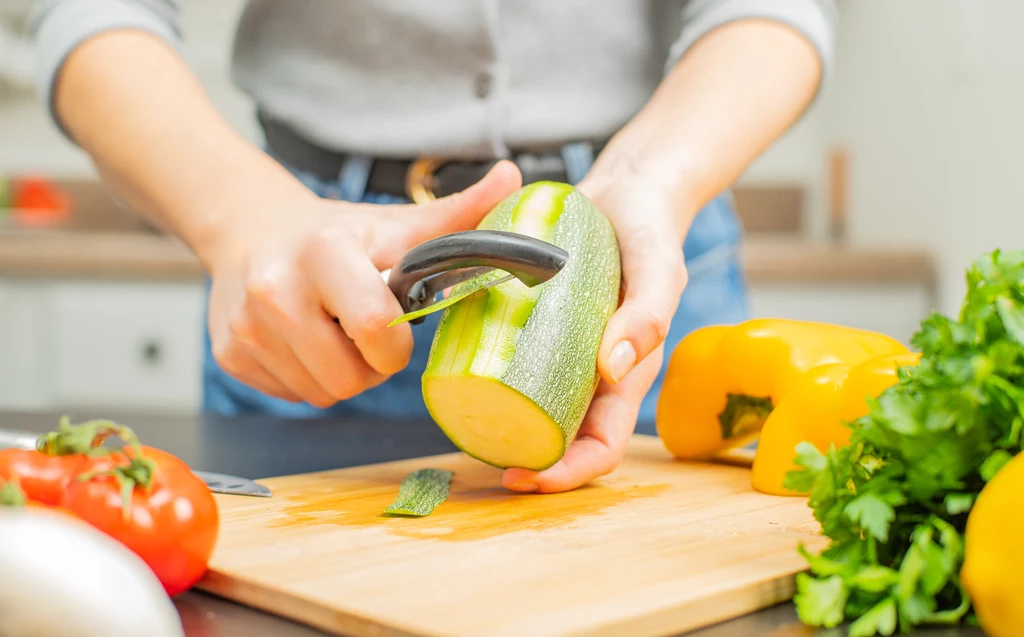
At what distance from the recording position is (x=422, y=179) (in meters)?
1.40

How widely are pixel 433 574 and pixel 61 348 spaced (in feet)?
8.06

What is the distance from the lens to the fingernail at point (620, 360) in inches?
35.8

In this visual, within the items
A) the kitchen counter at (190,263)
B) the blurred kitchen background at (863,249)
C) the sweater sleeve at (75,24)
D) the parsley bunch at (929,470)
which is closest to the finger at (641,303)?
the parsley bunch at (929,470)

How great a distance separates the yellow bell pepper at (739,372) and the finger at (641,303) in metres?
0.17

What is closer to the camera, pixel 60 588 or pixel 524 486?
pixel 60 588

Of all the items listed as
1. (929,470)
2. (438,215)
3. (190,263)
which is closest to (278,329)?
(438,215)

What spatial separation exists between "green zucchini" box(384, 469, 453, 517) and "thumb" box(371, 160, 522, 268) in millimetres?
213

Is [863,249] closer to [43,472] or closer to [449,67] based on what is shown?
[449,67]

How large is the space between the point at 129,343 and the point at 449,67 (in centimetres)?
173

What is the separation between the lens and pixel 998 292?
0.64m

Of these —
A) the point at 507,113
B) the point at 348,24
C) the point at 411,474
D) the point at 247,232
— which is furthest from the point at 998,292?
the point at 348,24

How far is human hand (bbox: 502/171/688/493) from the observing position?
3.07ft

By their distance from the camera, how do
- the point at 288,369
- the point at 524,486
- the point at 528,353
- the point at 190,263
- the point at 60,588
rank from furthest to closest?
1. the point at 190,263
2. the point at 288,369
3. the point at 524,486
4. the point at 528,353
5. the point at 60,588

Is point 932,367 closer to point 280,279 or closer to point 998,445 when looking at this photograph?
point 998,445
